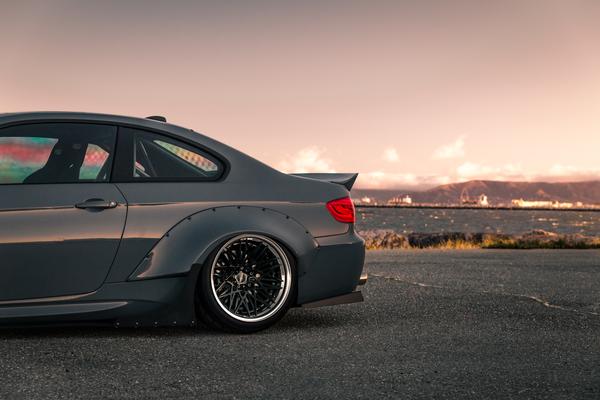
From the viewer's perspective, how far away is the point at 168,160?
240 inches

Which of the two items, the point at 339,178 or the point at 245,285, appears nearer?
the point at 245,285

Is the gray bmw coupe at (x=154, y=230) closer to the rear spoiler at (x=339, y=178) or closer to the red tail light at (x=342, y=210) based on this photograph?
the red tail light at (x=342, y=210)

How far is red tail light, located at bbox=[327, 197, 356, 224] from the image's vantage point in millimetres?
6352

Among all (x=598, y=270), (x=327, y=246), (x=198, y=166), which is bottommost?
(x=598, y=270)

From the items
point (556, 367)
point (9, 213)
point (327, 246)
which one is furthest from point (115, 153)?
point (556, 367)

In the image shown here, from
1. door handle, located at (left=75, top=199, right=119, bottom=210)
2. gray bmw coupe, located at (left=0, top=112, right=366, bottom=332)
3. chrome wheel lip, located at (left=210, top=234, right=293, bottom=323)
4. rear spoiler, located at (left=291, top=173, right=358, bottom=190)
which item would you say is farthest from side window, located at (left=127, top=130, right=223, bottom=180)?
rear spoiler, located at (left=291, top=173, right=358, bottom=190)

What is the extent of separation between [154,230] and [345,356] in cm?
169

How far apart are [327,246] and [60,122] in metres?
2.29

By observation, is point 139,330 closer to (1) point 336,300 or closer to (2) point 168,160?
(2) point 168,160

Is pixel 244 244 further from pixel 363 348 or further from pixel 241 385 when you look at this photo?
pixel 241 385

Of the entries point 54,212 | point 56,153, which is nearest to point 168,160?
point 56,153

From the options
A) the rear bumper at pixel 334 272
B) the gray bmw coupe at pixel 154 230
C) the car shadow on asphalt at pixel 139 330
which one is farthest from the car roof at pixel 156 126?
the car shadow on asphalt at pixel 139 330

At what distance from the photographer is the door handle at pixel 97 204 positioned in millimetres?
5648

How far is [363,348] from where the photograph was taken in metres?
5.69
